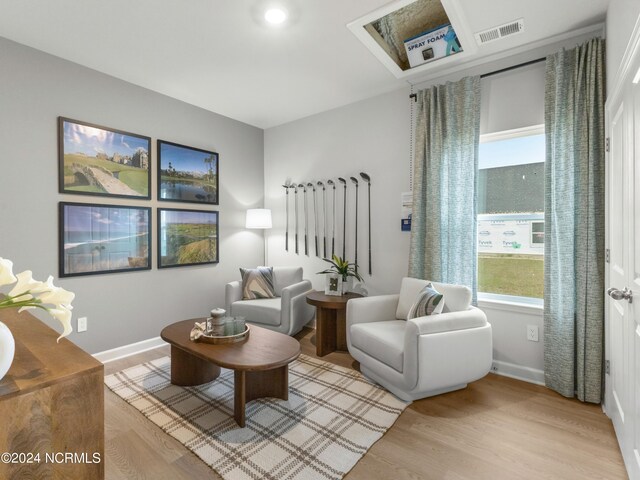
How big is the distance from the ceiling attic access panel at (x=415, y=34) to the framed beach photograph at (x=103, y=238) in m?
2.55

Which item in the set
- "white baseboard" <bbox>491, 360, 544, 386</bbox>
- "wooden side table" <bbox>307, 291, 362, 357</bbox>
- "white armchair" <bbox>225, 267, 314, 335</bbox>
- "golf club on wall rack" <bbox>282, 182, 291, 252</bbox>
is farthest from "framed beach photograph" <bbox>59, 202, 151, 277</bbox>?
"white baseboard" <bbox>491, 360, 544, 386</bbox>

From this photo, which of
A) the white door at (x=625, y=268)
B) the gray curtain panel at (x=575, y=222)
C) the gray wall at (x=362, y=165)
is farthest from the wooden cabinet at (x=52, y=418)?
the gray wall at (x=362, y=165)

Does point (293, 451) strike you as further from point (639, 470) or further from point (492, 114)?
point (492, 114)

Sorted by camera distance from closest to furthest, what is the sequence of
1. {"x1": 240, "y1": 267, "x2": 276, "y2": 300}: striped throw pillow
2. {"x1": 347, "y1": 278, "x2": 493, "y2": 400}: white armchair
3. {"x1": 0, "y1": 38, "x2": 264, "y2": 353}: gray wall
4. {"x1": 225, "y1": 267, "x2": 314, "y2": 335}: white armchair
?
{"x1": 347, "y1": 278, "x2": 493, "y2": 400}: white armchair < {"x1": 0, "y1": 38, "x2": 264, "y2": 353}: gray wall < {"x1": 225, "y1": 267, "x2": 314, "y2": 335}: white armchair < {"x1": 240, "y1": 267, "x2": 276, "y2": 300}: striped throw pillow

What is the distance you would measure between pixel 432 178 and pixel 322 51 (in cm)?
140

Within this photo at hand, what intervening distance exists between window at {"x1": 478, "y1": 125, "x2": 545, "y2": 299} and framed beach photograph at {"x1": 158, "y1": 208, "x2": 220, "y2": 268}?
2.84 metres

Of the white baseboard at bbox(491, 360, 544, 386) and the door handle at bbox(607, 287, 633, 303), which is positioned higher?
the door handle at bbox(607, 287, 633, 303)

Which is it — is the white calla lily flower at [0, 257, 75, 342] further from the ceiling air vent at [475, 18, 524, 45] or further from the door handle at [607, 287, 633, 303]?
the ceiling air vent at [475, 18, 524, 45]

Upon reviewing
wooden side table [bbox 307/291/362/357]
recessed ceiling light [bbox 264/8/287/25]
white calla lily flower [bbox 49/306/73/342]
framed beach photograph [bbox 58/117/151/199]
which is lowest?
wooden side table [bbox 307/291/362/357]

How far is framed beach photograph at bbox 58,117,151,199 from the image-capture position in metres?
2.72

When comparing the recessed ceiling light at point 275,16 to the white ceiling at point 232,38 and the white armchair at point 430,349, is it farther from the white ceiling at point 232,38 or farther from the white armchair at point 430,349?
the white armchair at point 430,349

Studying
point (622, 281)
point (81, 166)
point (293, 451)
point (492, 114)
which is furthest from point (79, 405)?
point (492, 114)

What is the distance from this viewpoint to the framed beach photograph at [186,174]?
11.1ft

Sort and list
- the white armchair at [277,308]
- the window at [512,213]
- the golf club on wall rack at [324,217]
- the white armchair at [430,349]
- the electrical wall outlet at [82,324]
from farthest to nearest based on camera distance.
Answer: the golf club on wall rack at [324,217]
the white armchair at [277,308]
the electrical wall outlet at [82,324]
the window at [512,213]
the white armchair at [430,349]
